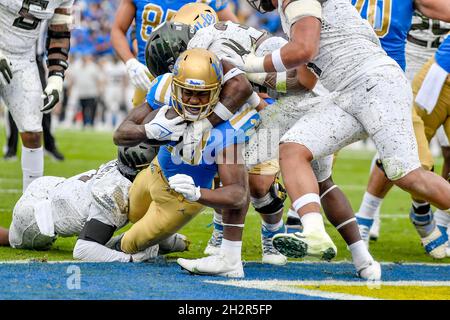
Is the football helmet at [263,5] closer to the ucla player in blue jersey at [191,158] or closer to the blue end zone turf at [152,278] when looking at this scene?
the ucla player in blue jersey at [191,158]

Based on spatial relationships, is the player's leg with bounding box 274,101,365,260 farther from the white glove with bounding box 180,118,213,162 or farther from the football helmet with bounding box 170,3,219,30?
the football helmet with bounding box 170,3,219,30

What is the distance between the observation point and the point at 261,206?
4.91 m

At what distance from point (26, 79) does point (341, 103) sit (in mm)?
2557

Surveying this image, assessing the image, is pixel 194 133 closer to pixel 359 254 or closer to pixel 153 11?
pixel 359 254

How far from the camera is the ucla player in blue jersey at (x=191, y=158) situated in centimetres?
418

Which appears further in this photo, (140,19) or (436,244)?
(140,19)

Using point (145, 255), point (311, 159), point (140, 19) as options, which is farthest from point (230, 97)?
point (140, 19)

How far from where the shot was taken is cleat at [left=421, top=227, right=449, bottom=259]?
5566 millimetres

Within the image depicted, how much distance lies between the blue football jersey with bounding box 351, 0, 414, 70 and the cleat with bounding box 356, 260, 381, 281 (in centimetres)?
164

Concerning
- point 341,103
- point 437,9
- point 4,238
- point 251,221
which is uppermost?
point 437,9

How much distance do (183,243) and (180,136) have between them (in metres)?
1.02

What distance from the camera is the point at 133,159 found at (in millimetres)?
4953

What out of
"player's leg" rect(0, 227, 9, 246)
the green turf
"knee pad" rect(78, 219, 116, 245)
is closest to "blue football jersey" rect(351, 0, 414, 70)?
the green turf
